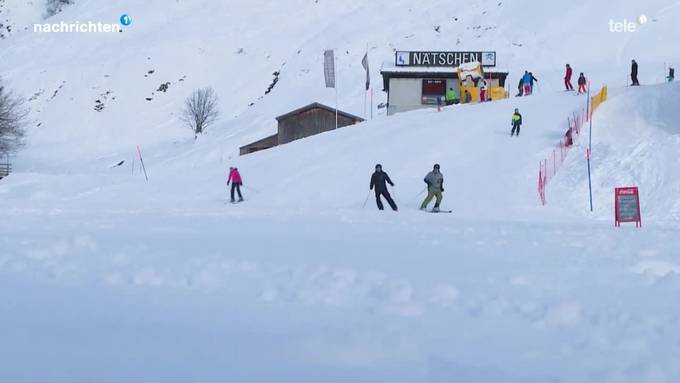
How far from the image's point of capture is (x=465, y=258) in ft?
27.5

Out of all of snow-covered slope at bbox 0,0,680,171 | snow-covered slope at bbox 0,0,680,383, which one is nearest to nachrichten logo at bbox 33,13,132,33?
snow-covered slope at bbox 0,0,680,171

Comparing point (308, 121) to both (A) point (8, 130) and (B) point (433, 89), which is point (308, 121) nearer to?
(B) point (433, 89)

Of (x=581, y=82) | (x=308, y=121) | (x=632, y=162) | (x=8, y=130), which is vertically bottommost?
(x=632, y=162)

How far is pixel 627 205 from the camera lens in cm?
1395

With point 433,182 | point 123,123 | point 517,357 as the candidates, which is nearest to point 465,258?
point 517,357

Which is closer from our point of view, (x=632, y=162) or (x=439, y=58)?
(x=632, y=162)

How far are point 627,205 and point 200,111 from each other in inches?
2582

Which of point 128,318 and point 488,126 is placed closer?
point 128,318

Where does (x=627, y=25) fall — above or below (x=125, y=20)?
below

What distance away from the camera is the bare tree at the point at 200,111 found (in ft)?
247

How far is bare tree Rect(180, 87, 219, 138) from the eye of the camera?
247ft

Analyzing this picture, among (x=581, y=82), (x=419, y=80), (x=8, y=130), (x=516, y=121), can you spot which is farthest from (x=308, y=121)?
(x=8, y=130)

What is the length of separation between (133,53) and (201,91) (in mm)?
25927

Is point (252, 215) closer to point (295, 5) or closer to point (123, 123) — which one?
point (123, 123)
